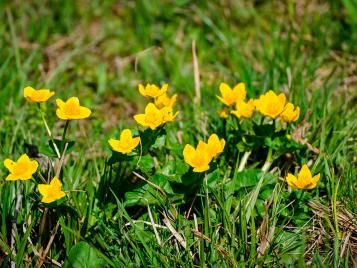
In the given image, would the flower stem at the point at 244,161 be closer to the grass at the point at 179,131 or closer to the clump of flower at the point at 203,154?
the grass at the point at 179,131

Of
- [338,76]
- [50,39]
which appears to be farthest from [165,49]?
[338,76]

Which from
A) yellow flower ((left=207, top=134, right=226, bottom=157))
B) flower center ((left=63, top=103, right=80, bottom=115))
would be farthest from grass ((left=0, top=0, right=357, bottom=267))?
flower center ((left=63, top=103, right=80, bottom=115))

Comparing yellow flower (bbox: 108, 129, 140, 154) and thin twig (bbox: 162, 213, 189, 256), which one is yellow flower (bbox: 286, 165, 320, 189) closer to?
thin twig (bbox: 162, 213, 189, 256)

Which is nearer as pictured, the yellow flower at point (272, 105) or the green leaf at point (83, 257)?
the green leaf at point (83, 257)

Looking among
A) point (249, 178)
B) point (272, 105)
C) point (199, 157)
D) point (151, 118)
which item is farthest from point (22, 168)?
point (272, 105)

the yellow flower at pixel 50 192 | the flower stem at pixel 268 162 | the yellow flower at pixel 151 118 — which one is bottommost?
the flower stem at pixel 268 162

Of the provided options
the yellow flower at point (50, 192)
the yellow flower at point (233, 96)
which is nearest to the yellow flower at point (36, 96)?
the yellow flower at point (50, 192)

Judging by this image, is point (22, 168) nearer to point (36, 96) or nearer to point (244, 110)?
point (36, 96)
